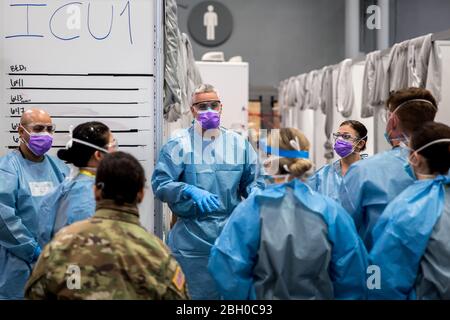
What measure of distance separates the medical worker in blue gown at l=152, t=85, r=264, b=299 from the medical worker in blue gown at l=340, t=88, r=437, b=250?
0.63 m

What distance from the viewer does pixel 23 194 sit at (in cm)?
319

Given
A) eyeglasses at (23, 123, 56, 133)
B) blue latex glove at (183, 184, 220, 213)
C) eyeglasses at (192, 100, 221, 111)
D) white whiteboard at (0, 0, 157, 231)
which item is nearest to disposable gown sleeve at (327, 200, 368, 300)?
blue latex glove at (183, 184, 220, 213)

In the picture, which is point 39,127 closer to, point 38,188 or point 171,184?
point 38,188

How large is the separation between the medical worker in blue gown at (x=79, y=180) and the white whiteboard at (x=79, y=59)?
2.16 ft

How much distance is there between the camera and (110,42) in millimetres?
3287

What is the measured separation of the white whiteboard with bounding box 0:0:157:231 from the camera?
326 centimetres

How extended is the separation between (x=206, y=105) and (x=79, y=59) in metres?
0.70

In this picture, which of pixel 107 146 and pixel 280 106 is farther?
pixel 280 106

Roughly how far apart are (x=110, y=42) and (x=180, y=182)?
82 cm

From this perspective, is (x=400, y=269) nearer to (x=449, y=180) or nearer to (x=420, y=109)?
(x=449, y=180)

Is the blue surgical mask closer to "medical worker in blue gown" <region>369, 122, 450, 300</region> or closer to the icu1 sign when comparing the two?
"medical worker in blue gown" <region>369, 122, 450, 300</region>

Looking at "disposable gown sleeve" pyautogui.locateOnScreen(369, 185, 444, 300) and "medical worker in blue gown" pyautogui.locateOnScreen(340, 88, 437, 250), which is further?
"medical worker in blue gown" pyautogui.locateOnScreen(340, 88, 437, 250)

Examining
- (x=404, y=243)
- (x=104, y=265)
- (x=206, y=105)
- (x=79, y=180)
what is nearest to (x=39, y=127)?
(x=79, y=180)
